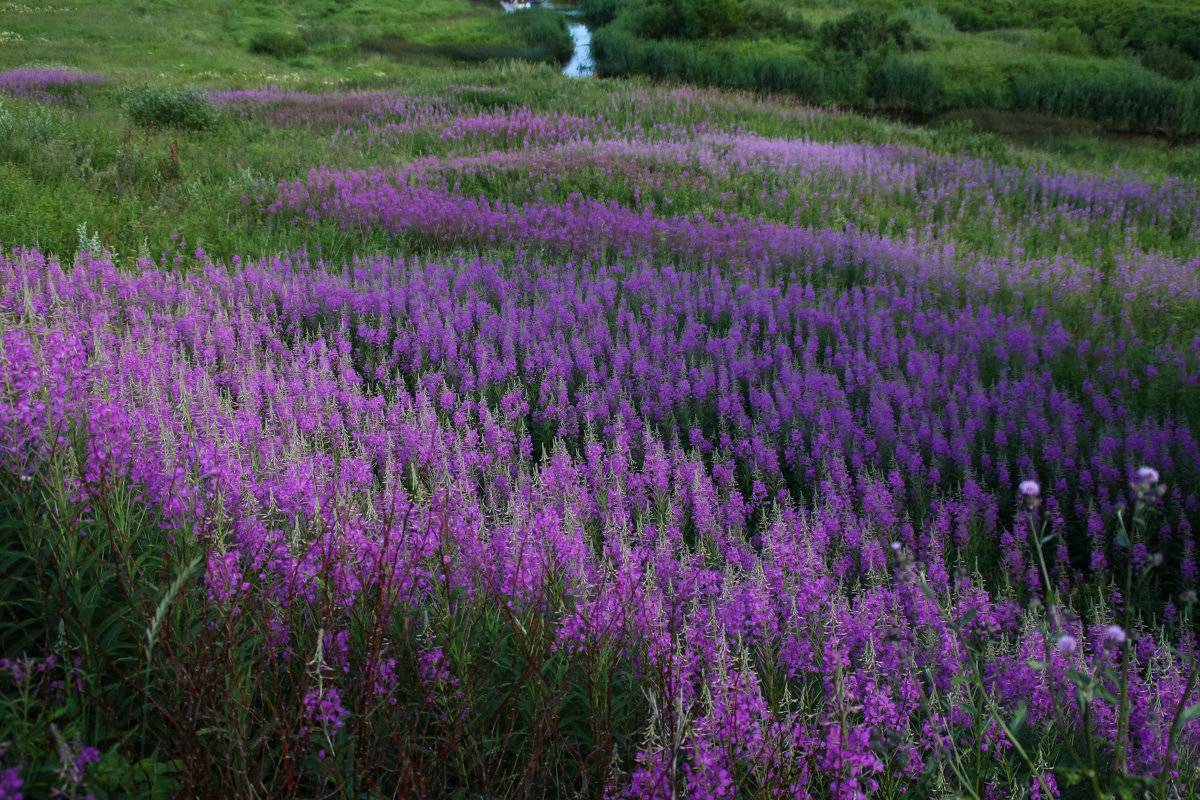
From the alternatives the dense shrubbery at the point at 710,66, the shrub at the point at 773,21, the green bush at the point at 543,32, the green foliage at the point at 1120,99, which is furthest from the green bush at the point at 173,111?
the shrub at the point at 773,21

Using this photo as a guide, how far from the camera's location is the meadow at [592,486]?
248cm

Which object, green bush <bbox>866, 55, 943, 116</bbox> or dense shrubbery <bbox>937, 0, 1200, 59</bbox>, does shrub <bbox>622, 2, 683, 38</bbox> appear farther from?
dense shrubbery <bbox>937, 0, 1200, 59</bbox>

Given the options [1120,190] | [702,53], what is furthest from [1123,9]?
[1120,190]

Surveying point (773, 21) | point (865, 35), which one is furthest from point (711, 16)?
point (865, 35)

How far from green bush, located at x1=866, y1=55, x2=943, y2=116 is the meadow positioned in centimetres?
1389

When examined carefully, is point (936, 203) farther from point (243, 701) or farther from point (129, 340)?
point (243, 701)

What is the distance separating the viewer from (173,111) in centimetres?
1614

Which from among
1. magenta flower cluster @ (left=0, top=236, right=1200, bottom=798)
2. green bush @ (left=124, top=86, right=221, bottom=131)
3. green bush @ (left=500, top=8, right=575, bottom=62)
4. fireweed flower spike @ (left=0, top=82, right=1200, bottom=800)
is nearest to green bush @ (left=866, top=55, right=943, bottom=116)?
green bush @ (left=500, top=8, right=575, bottom=62)

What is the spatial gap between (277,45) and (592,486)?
34.8 m

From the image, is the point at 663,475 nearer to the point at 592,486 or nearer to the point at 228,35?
the point at 592,486

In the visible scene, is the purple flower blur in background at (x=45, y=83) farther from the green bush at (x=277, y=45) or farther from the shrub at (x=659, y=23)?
the shrub at (x=659, y=23)

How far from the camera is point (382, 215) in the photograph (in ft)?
34.4

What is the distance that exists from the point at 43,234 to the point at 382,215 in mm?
3475

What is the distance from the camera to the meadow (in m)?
2.48
